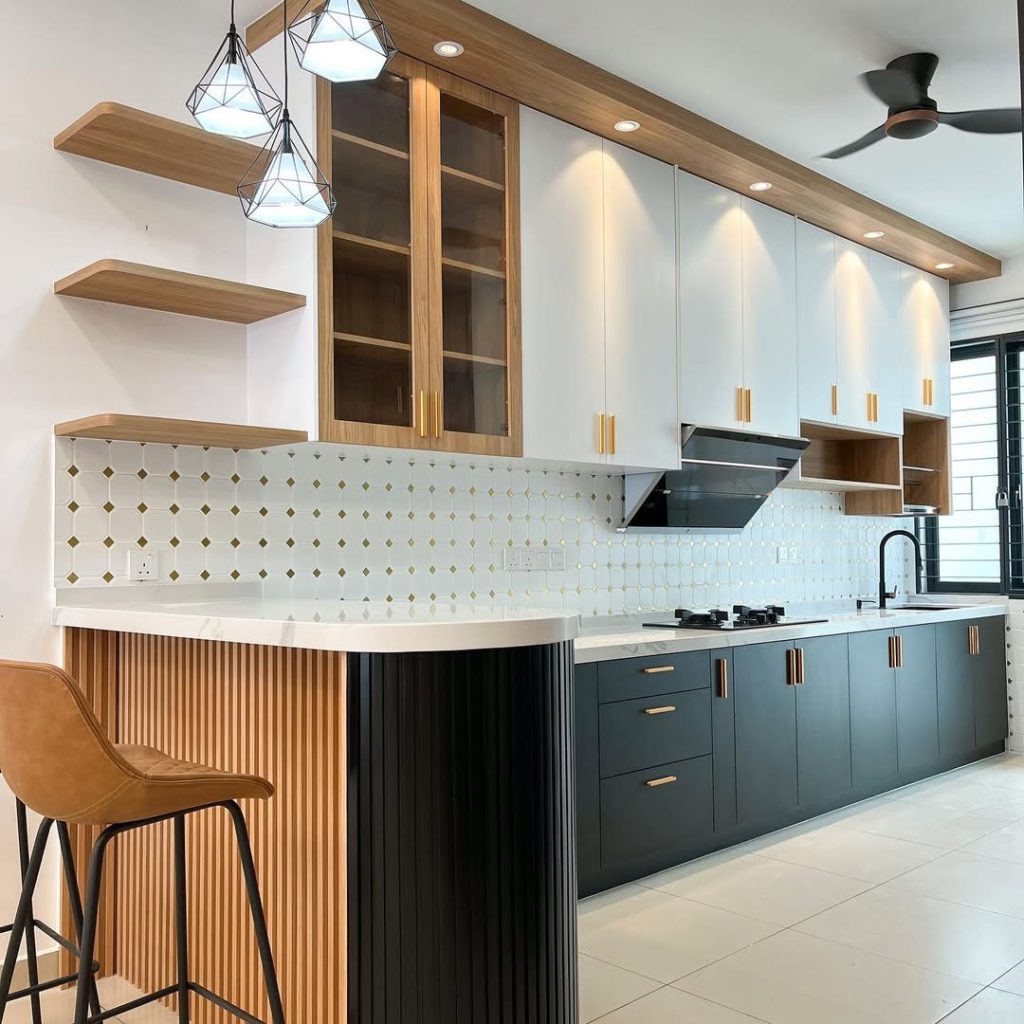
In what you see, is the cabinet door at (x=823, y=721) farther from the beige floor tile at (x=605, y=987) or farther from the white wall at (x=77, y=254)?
the white wall at (x=77, y=254)

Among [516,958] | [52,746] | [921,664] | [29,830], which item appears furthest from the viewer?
[921,664]

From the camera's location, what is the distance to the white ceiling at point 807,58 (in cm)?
302

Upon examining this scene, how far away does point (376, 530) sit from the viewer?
336cm

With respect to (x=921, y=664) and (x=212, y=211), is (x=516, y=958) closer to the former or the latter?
(x=212, y=211)

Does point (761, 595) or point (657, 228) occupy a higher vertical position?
point (657, 228)

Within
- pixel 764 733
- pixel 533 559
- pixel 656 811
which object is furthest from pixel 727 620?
pixel 656 811

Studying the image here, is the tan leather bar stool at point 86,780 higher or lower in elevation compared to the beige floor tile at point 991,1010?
higher

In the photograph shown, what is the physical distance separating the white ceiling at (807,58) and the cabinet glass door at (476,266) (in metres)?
0.31

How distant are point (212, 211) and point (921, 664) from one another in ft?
12.0

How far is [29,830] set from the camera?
2.66m

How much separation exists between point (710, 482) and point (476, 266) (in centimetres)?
145

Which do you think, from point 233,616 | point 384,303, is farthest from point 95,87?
point 233,616

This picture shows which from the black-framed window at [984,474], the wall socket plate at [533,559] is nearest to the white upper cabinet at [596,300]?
the wall socket plate at [533,559]

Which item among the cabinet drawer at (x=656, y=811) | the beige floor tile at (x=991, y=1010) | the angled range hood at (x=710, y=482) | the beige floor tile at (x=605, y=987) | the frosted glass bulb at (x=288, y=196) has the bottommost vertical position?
the beige floor tile at (x=605, y=987)
